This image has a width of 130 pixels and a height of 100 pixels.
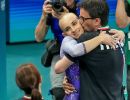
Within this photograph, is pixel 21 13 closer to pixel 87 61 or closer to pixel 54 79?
pixel 54 79

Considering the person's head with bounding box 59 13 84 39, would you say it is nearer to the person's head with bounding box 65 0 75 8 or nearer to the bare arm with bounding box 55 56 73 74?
the bare arm with bounding box 55 56 73 74

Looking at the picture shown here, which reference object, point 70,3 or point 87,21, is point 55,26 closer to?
point 70,3

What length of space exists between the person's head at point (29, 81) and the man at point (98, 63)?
26 cm

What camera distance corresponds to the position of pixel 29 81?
2273 millimetres

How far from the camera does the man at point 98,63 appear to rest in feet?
6.97

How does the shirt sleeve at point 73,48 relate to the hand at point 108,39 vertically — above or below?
below

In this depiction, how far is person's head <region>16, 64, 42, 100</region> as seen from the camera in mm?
2265

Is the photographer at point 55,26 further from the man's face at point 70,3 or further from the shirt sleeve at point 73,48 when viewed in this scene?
the shirt sleeve at point 73,48

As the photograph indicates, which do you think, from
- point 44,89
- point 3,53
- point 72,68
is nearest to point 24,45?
point 44,89

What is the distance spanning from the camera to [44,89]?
4.39 meters

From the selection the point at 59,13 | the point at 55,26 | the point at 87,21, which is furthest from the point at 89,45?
the point at 55,26

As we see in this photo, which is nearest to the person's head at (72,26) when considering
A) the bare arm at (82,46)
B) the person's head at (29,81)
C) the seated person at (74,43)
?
the seated person at (74,43)

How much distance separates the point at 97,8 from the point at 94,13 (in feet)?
0.10

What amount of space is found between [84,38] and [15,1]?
2.51 m
